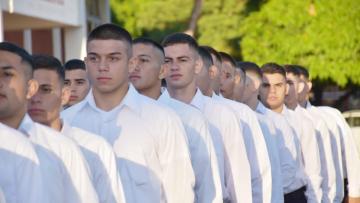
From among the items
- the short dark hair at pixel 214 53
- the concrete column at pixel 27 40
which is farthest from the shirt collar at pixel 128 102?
the concrete column at pixel 27 40

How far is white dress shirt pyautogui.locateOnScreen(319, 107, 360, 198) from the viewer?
45.2ft

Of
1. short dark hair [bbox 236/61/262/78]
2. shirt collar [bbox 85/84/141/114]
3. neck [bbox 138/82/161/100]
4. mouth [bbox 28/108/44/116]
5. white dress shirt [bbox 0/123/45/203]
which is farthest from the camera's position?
short dark hair [bbox 236/61/262/78]

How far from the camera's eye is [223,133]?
29.8ft

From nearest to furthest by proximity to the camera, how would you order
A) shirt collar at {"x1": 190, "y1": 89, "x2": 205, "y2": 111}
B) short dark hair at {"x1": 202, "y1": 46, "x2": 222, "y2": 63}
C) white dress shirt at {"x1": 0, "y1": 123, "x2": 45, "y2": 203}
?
white dress shirt at {"x1": 0, "y1": 123, "x2": 45, "y2": 203}, shirt collar at {"x1": 190, "y1": 89, "x2": 205, "y2": 111}, short dark hair at {"x1": 202, "y1": 46, "x2": 222, "y2": 63}

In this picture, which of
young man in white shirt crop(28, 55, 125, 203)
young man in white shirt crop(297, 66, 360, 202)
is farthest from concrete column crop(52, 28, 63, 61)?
young man in white shirt crop(28, 55, 125, 203)

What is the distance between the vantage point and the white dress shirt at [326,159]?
513 inches

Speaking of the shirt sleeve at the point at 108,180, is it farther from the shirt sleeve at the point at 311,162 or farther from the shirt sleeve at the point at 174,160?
the shirt sleeve at the point at 311,162

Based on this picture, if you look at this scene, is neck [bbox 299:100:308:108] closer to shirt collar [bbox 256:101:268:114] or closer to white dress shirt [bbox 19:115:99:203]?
shirt collar [bbox 256:101:268:114]

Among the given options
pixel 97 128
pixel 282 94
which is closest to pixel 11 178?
pixel 97 128

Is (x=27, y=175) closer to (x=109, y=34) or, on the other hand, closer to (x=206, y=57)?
(x=109, y=34)

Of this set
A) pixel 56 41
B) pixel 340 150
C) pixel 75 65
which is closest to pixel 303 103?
pixel 340 150

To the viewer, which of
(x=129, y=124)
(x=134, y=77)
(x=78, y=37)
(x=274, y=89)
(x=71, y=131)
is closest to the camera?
(x=71, y=131)

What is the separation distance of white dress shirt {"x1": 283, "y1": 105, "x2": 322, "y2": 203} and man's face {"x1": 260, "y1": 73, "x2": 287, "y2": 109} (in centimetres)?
32

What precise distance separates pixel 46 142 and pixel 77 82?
3767 millimetres
